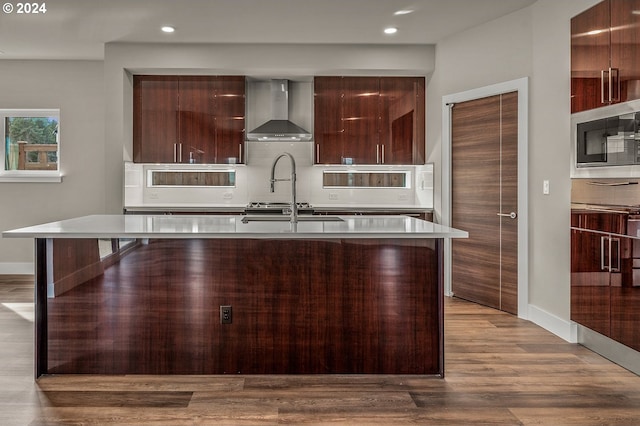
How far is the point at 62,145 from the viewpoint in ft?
20.6

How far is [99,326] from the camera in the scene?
2.87 m

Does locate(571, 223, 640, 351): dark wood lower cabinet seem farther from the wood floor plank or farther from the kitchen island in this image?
the wood floor plank

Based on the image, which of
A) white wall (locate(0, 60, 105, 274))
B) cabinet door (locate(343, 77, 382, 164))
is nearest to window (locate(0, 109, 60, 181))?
white wall (locate(0, 60, 105, 274))

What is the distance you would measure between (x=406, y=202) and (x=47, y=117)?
4.46 meters

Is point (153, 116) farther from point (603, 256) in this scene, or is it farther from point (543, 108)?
point (603, 256)

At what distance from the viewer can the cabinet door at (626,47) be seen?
2.89m

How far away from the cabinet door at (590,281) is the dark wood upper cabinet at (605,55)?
0.87 m

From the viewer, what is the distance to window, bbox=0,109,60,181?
20.6ft

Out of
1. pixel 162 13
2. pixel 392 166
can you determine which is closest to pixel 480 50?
pixel 392 166

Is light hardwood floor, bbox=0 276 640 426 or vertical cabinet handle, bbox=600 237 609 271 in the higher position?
vertical cabinet handle, bbox=600 237 609 271

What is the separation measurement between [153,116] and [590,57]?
421cm

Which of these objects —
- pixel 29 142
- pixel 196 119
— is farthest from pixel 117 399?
pixel 29 142

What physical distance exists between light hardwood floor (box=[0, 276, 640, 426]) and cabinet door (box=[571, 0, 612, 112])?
168cm

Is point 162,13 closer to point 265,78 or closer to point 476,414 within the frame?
point 265,78
